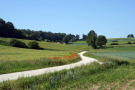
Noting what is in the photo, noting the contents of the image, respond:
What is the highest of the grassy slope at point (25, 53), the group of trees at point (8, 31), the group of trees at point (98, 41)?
the group of trees at point (8, 31)

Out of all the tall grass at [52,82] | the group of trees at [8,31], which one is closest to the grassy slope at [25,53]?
the tall grass at [52,82]

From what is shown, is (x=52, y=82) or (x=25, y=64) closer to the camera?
(x=52, y=82)

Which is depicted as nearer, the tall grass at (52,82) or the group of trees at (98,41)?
the tall grass at (52,82)

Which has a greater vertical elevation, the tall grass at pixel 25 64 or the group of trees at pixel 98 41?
the group of trees at pixel 98 41

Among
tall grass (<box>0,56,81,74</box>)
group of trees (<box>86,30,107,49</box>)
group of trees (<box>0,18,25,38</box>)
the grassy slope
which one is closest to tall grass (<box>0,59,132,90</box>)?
tall grass (<box>0,56,81,74</box>)

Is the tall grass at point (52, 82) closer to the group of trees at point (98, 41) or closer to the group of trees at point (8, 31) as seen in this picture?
the group of trees at point (98, 41)

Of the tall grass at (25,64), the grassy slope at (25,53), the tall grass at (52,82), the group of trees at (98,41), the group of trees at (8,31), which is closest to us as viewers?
the tall grass at (52,82)

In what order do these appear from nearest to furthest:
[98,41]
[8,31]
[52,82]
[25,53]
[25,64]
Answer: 1. [52,82]
2. [25,64]
3. [25,53]
4. [98,41]
5. [8,31]

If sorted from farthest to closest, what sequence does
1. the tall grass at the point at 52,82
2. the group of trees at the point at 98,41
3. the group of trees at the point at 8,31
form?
the group of trees at the point at 8,31, the group of trees at the point at 98,41, the tall grass at the point at 52,82

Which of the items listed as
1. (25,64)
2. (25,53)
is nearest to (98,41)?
(25,53)

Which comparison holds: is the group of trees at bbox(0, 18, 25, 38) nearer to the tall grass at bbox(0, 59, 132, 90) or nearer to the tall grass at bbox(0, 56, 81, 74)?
the tall grass at bbox(0, 56, 81, 74)

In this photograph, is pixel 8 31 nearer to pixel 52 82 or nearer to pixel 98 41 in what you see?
pixel 98 41

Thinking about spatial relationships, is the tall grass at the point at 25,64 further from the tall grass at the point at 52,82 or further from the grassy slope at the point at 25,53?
the tall grass at the point at 52,82

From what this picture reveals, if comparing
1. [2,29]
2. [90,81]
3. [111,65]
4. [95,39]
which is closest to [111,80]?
[90,81]
